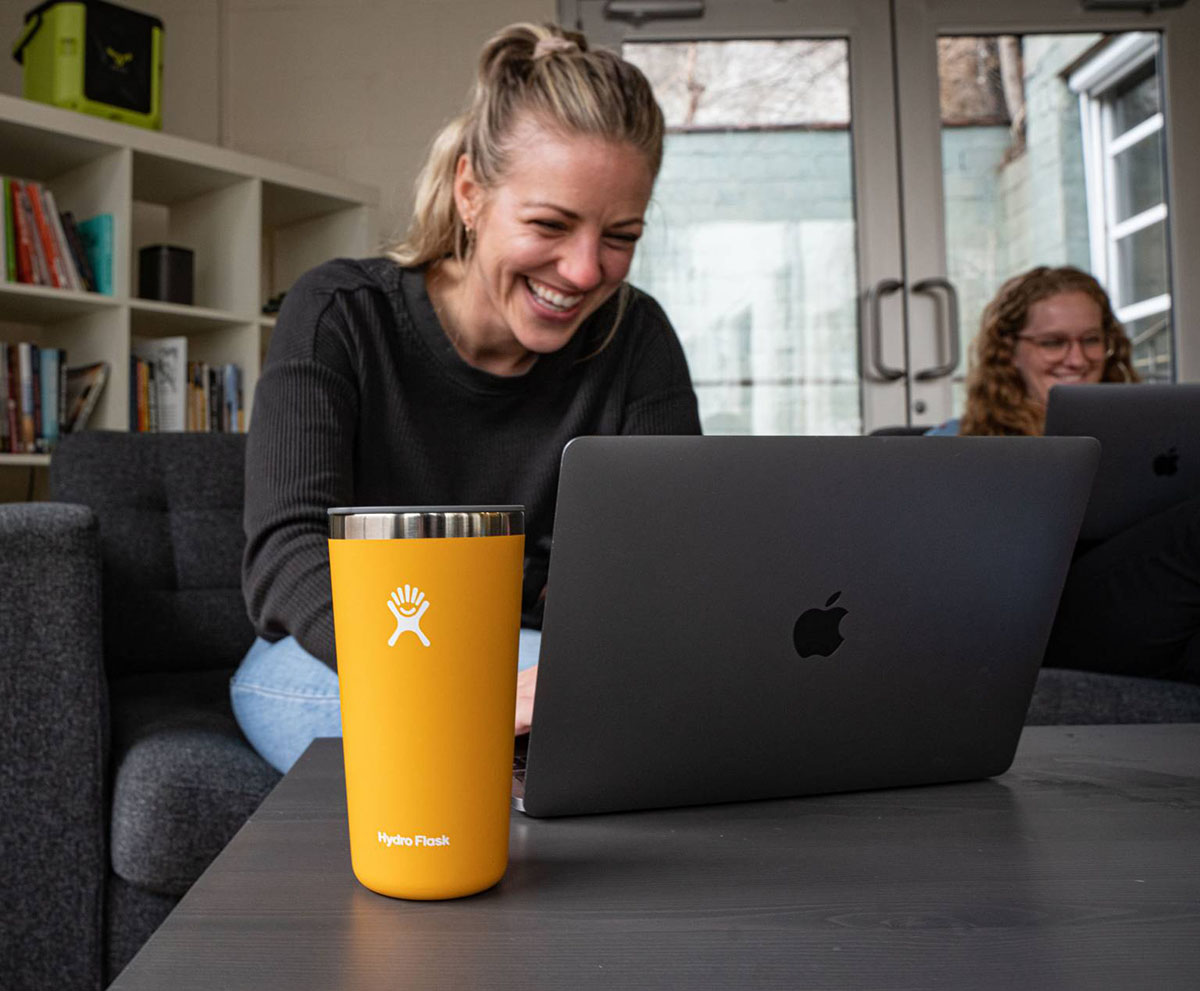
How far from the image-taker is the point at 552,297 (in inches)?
49.9

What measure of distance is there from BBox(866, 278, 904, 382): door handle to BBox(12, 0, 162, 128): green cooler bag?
6.64 feet

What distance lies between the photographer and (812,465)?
54cm

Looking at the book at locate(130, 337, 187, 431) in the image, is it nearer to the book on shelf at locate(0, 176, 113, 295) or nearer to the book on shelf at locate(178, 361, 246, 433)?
the book on shelf at locate(178, 361, 246, 433)

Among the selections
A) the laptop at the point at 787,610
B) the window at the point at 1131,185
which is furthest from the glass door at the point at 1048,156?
the laptop at the point at 787,610

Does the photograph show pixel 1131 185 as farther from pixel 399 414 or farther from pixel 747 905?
pixel 747 905

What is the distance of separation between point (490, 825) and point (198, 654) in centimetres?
129

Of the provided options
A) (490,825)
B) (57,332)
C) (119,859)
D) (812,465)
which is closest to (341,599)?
(490,825)

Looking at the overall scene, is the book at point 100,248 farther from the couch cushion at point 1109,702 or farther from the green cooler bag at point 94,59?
the couch cushion at point 1109,702

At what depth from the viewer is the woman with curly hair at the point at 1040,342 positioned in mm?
2293

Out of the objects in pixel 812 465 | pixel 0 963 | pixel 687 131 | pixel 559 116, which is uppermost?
pixel 687 131

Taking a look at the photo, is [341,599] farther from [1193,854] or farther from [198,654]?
[198,654]

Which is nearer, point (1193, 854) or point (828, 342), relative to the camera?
point (1193, 854)

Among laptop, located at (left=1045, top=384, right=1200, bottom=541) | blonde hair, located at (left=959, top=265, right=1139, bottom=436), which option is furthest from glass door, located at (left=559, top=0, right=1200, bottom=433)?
laptop, located at (left=1045, top=384, right=1200, bottom=541)

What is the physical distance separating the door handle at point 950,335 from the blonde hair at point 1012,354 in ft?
2.96
